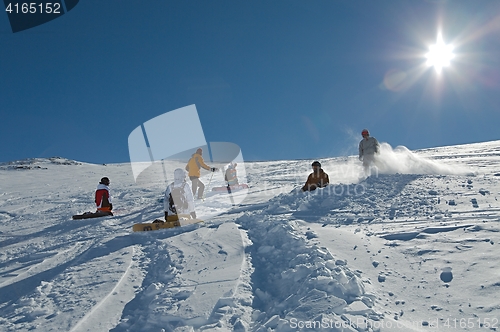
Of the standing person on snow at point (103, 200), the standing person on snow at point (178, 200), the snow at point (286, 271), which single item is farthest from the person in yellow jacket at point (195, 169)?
the snow at point (286, 271)

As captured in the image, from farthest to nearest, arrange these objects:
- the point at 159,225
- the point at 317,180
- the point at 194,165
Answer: the point at 194,165 < the point at 317,180 < the point at 159,225

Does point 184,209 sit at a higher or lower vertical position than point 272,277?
higher

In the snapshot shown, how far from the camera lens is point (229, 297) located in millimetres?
3590

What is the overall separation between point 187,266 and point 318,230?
7.77 ft

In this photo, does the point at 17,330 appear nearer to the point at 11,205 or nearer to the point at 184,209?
the point at 184,209

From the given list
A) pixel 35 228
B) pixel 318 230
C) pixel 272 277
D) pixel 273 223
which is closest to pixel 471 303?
pixel 272 277

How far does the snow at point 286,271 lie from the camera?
306 centimetres

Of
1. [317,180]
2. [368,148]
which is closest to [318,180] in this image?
[317,180]

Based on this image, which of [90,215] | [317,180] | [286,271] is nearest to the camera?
[286,271]

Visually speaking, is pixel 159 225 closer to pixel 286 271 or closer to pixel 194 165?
pixel 286 271

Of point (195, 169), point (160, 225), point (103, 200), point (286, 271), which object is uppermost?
point (195, 169)

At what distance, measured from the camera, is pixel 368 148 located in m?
12.8

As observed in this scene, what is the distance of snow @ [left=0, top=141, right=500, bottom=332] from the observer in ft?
10.0

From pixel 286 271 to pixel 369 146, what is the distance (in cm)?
984
